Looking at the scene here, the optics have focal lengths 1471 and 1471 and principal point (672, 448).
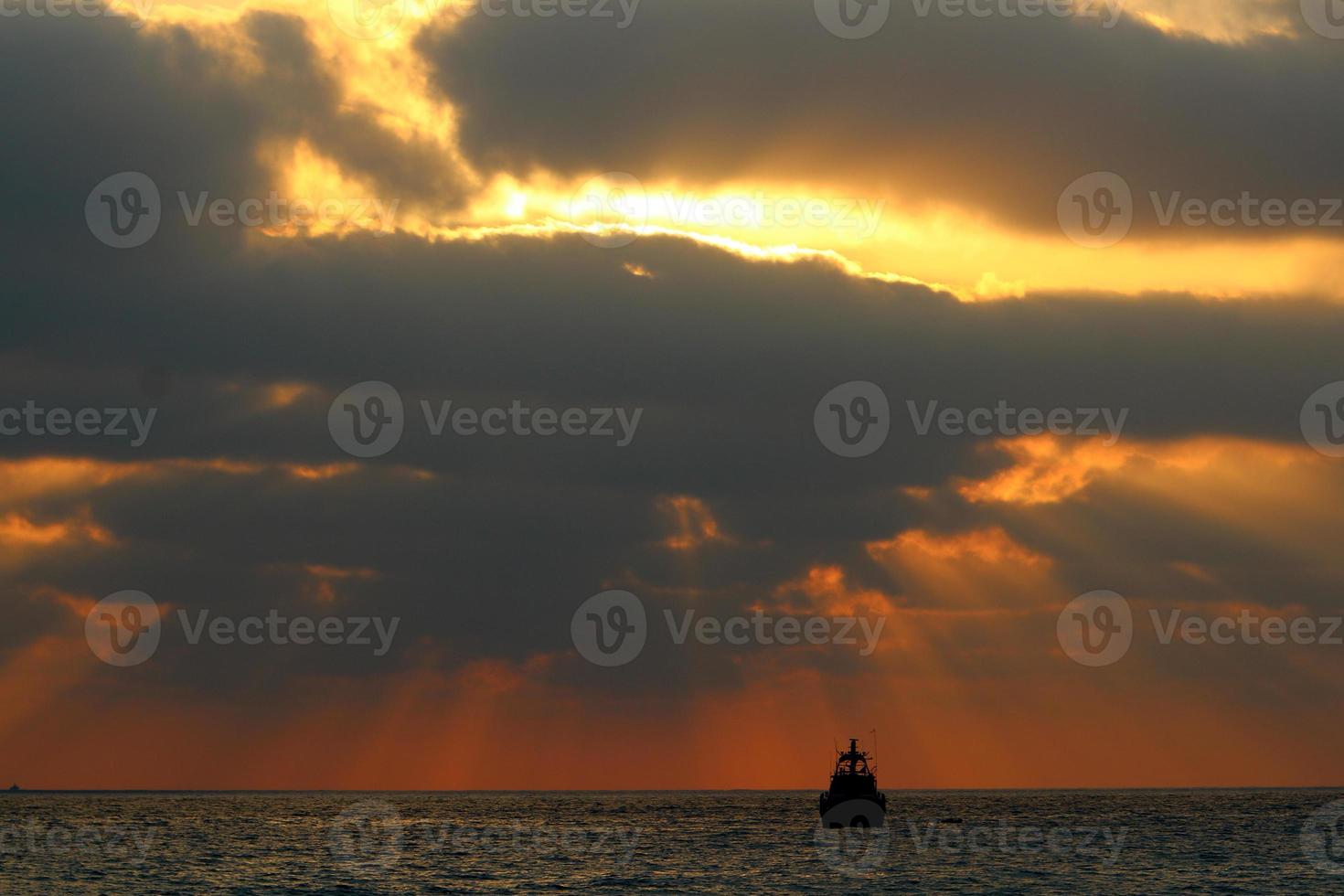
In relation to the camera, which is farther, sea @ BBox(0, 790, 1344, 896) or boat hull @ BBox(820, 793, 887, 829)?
boat hull @ BBox(820, 793, 887, 829)

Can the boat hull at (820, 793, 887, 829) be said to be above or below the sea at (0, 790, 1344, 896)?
above

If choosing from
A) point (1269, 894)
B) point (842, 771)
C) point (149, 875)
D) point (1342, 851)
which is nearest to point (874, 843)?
point (842, 771)

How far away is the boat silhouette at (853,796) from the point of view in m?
161

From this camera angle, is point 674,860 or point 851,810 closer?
point 674,860

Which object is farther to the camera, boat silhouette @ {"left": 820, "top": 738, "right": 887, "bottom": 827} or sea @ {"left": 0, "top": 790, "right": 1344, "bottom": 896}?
boat silhouette @ {"left": 820, "top": 738, "right": 887, "bottom": 827}

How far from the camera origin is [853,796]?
16312cm

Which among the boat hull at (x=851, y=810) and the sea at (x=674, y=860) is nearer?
the sea at (x=674, y=860)

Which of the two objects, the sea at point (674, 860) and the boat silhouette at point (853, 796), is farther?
the boat silhouette at point (853, 796)

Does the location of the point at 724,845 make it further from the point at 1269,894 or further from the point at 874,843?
the point at 1269,894

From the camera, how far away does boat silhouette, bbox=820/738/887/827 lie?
161 m

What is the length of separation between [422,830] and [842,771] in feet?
194

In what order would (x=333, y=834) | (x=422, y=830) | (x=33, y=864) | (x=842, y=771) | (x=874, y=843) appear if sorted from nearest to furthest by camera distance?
(x=33, y=864) → (x=874, y=843) → (x=842, y=771) → (x=333, y=834) → (x=422, y=830)

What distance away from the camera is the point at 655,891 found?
100438mm

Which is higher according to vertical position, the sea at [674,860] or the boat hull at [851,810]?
the boat hull at [851,810]
